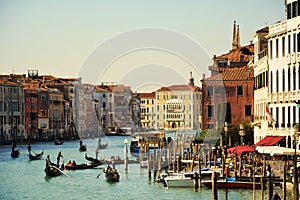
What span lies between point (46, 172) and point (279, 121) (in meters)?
7.51

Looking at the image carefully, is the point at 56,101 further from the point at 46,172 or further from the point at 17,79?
the point at 46,172

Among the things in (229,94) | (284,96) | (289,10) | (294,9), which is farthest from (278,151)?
(229,94)

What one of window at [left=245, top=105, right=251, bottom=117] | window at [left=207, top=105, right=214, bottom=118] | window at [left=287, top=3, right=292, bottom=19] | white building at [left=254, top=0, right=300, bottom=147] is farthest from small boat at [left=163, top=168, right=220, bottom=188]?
window at [left=207, top=105, right=214, bottom=118]

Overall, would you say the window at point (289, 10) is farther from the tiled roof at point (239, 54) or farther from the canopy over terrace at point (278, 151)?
the tiled roof at point (239, 54)

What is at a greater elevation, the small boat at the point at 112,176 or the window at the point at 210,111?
the window at the point at 210,111

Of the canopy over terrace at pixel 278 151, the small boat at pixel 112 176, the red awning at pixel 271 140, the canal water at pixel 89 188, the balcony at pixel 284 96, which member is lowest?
the canal water at pixel 89 188

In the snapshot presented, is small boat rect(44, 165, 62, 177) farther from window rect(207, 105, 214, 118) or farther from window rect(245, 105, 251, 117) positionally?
window rect(207, 105, 214, 118)

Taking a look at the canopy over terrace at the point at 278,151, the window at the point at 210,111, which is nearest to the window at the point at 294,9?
the canopy over terrace at the point at 278,151

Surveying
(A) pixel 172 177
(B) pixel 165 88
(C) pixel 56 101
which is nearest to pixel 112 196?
(A) pixel 172 177

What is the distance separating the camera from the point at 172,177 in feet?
69.9

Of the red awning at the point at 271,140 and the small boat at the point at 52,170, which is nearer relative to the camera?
the red awning at the point at 271,140

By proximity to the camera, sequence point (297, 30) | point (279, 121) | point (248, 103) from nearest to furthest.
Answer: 1. point (297, 30)
2. point (279, 121)
3. point (248, 103)

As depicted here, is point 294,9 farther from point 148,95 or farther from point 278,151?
point 148,95

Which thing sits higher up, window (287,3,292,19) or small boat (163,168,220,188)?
window (287,3,292,19)
